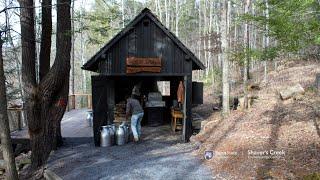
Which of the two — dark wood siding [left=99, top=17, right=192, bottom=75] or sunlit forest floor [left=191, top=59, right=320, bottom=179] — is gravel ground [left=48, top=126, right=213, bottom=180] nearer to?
sunlit forest floor [left=191, top=59, right=320, bottom=179]

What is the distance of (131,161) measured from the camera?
35.9 feet

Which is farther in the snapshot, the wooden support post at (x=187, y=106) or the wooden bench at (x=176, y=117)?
the wooden bench at (x=176, y=117)

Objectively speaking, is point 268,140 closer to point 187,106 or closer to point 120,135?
point 187,106

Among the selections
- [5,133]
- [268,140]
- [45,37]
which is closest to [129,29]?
[45,37]

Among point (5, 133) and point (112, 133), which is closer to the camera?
point (5, 133)

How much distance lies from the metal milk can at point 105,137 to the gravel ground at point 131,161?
0.39 metres

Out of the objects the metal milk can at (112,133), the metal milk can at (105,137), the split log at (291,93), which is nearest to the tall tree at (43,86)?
the metal milk can at (105,137)

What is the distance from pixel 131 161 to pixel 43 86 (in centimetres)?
339

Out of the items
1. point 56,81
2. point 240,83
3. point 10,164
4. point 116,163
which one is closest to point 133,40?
point 56,81

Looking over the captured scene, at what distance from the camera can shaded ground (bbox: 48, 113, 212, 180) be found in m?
9.33

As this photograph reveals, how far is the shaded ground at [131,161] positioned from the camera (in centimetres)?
933

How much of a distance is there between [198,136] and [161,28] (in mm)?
4309

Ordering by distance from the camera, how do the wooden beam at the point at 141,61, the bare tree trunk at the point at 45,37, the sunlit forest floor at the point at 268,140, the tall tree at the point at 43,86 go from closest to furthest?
the sunlit forest floor at the point at 268,140 < the tall tree at the point at 43,86 < the bare tree trunk at the point at 45,37 < the wooden beam at the point at 141,61

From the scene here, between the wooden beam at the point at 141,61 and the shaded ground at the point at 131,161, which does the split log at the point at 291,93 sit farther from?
the wooden beam at the point at 141,61
